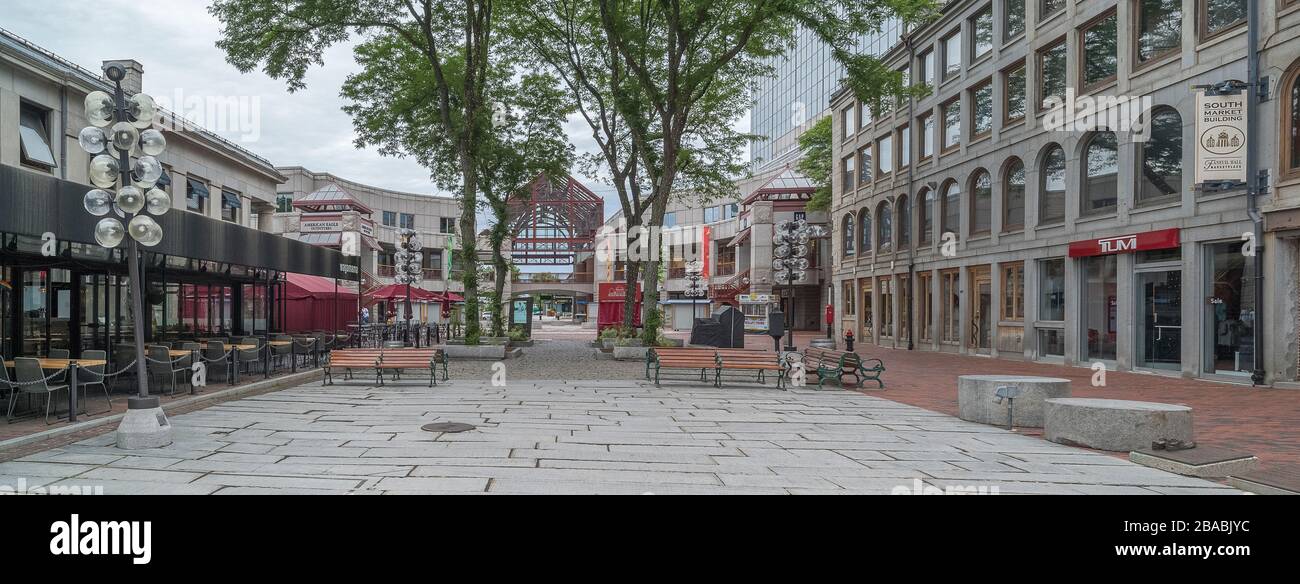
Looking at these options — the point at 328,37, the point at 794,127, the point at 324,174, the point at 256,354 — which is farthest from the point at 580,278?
the point at 256,354

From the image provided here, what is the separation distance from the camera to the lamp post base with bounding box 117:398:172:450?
758 cm

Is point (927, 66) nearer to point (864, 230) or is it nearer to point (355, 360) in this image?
point (864, 230)

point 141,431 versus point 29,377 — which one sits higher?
point 29,377

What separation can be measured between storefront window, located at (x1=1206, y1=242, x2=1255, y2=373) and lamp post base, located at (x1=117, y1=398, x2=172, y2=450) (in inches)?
791

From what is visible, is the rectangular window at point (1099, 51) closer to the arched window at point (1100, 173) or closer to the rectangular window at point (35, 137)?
the arched window at point (1100, 173)

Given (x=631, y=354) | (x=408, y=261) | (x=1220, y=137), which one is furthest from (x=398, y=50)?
(x=1220, y=137)

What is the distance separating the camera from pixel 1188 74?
15961 millimetres

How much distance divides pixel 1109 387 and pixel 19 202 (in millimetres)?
19707

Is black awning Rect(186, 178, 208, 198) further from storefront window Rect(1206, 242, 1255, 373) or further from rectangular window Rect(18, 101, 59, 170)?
storefront window Rect(1206, 242, 1255, 373)

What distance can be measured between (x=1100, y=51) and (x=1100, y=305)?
24.0 feet

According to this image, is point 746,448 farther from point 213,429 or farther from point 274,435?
point 213,429

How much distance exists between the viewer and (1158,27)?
56.3ft

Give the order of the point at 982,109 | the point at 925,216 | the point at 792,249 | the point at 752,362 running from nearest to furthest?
the point at 752,362 → the point at 792,249 → the point at 982,109 → the point at 925,216

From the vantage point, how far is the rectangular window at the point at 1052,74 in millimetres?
20484
